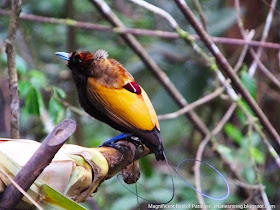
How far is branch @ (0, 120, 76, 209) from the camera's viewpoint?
33.0 inches

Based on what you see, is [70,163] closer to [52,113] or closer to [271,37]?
[52,113]

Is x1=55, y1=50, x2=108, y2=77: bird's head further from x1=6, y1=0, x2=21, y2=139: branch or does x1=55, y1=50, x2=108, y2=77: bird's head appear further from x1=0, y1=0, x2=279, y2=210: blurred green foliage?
x1=0, y1=0, x2=279, y2=210: blurred green foliage

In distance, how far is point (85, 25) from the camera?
8.43ft

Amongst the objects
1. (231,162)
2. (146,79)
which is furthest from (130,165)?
(146,79)

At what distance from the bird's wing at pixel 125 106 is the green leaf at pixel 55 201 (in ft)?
2.10

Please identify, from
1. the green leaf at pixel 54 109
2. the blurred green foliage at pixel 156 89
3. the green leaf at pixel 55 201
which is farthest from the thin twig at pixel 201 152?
the green leaf at pixel 55 201

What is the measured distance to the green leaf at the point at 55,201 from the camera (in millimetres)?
907

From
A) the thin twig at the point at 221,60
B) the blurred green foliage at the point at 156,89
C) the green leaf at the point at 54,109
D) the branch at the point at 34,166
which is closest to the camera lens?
the branch at the point at 34,166

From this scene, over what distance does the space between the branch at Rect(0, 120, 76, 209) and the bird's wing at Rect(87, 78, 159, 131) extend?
71cm

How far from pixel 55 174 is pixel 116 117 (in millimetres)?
660

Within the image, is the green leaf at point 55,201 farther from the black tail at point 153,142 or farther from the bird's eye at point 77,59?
the bird's eye at point 77,59

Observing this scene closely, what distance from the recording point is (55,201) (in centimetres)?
92

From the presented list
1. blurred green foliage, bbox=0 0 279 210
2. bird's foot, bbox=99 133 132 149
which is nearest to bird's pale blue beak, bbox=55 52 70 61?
bird's foot, bbox=99 133 132 149

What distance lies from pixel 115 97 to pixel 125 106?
6 centimetres
